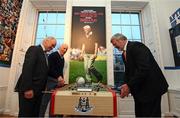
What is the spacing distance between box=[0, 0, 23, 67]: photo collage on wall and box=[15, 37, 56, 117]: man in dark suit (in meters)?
1.76

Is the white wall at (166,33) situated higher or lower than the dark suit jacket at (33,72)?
Result: higher

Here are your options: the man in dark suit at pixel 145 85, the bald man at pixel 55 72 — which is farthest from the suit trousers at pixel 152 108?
the bald man at pixel 55 72

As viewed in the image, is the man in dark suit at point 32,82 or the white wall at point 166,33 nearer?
the man in dark suit at point 32,82

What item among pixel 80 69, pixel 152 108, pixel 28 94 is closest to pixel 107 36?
pixel 80 69

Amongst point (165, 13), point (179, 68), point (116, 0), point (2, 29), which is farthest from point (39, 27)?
point (179, 68)

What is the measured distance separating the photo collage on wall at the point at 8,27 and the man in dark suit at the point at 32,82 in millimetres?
1758

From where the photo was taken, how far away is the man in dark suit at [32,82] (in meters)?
1.74

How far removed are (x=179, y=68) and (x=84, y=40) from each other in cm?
204

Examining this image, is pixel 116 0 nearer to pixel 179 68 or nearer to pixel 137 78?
pixel 179 68

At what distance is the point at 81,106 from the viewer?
1.47m

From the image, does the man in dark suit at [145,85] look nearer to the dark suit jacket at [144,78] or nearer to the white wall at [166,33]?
the dark suit jacket at [144,78]

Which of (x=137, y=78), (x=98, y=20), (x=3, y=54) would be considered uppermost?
(x=98, y=20)

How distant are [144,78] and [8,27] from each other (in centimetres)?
301

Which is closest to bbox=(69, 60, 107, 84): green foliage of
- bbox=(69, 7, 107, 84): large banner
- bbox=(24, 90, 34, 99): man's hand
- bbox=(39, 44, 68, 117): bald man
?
bbox=(69, 7, 107, 84): large banner
